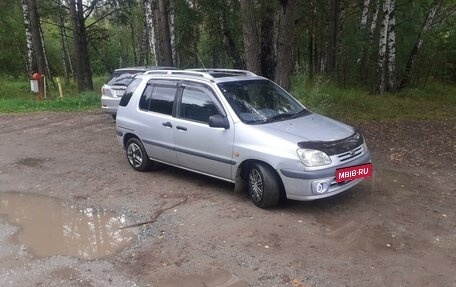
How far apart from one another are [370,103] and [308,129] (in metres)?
8.75

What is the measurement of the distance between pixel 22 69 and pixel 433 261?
34.5 metres

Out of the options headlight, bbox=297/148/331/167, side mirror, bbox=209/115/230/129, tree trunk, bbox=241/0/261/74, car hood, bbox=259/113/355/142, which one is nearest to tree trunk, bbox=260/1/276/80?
tree trunk, bbox=241/0/261/74

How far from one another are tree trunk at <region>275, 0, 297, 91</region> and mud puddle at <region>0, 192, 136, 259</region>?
20.5 feet

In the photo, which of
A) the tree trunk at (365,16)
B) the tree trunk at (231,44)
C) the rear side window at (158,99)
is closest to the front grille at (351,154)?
the rear side window at (158,99)

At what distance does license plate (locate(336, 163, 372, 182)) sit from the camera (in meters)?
5.32

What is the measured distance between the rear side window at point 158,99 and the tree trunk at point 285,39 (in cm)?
425

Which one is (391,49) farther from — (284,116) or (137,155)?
(137,155)

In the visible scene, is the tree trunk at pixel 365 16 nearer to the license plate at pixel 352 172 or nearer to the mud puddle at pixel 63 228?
the license plate at pixel 352 172

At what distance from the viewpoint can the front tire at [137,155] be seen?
24.0 ft

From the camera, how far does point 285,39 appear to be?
33.5 feet

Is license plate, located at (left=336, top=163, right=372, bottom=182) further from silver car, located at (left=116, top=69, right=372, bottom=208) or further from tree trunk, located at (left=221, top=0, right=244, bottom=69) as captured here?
tree trunk, located at (left=221, top=0, right=244, bottom=69)

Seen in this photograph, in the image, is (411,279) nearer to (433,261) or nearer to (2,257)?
(433,261)

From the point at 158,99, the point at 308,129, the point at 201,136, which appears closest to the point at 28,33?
the point at 158,99

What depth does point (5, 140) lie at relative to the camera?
10625mm
